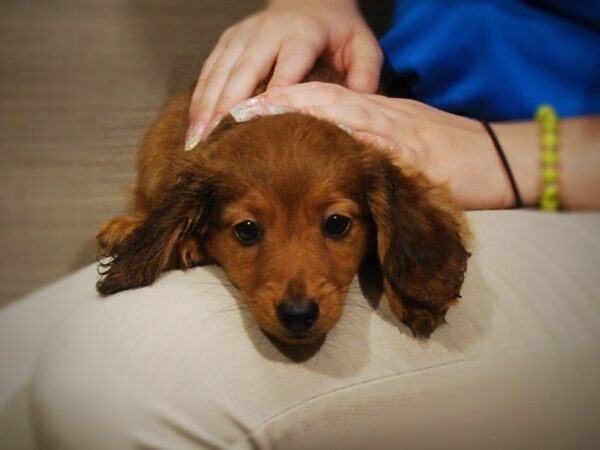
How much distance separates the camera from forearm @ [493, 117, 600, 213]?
91cm

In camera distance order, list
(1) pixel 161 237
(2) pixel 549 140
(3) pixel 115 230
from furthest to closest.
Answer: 1. (3) pixel 115 230
2. (1) pixel 161 237
3. (2) pixel 549 140

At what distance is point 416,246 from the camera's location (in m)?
0.98

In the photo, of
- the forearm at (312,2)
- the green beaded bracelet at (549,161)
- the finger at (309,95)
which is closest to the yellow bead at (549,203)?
the green beaded bracelet at (549,161)

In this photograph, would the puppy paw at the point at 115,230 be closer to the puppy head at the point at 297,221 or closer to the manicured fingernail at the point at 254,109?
the puppy head at the point at 297,221

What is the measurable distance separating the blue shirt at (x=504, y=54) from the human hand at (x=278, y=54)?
0.59 feet

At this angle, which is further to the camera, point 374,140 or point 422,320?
point 374,140

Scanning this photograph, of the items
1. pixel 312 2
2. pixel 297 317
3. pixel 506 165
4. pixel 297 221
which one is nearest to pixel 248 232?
pixel 297 221

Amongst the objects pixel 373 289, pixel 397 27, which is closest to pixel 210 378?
pixel 373 289

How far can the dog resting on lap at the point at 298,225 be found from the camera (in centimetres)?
93

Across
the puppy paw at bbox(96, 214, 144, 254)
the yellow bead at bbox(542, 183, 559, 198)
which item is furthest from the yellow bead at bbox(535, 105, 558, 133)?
the puppy paw at bbox(96, 214, 144, 254)

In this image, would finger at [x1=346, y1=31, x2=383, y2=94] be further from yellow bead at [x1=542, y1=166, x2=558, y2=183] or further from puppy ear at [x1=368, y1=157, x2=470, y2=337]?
yellow bead at [x1=542, y1=166, x2=558, y2=183]

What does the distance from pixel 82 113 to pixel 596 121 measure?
0.80 meters

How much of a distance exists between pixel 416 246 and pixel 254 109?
39 cm

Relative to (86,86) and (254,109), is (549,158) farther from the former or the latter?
(86,86)
